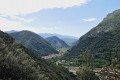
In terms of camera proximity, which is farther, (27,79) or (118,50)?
(118,50)

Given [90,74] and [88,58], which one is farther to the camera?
[88,58]

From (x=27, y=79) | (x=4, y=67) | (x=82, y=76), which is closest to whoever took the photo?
(x=4, y=67)

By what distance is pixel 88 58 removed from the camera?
96.1 ft

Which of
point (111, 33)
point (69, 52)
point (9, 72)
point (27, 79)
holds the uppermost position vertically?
point (111, 33)

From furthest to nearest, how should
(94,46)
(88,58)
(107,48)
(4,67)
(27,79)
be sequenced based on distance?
(94,46)
(107,48)
(88,58)
(27,79)
(4,67)

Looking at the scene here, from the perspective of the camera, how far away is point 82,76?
2688cm

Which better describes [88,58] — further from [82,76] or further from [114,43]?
[114,43]

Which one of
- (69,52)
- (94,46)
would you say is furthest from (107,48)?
(69,52)

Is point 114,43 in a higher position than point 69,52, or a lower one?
higher

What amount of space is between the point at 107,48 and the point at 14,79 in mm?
104687

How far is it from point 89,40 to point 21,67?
13258 cm

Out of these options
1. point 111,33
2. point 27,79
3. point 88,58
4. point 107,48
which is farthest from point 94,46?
point 27,79

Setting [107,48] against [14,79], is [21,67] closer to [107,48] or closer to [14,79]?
[14,79]

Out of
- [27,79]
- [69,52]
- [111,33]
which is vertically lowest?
[69,52]
